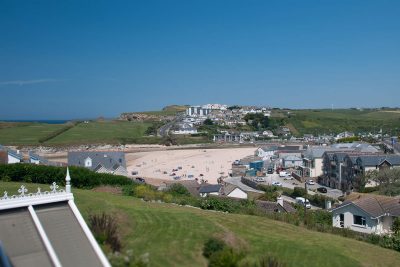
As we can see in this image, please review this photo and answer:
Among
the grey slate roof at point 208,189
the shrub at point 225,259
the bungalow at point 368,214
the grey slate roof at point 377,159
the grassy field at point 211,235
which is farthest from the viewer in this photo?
the grey slate roof at point 377,159

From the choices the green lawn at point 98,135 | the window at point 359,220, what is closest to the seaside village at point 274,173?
the window at point 359,220

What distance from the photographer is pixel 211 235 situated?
40.1 ft

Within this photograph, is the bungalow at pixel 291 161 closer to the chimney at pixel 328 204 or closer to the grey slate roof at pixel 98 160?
the grey slate roof at pixel 98 160

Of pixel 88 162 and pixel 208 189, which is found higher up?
pixel 88 162

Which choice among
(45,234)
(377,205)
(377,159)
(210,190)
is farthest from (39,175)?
(377,159)

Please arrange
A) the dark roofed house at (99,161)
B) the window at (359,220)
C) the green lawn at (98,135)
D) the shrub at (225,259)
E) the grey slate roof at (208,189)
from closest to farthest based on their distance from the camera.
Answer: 1. the shrub at (225,259)
2. the window at (359,220)
3. the grey slate roof at (208,189)
4. the dark roofed house at (99,161)
5. the green lawn at (98,135)

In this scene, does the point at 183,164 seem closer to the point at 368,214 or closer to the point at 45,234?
the point at 368,214

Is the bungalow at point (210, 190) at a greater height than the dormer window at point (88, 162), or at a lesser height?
lesser

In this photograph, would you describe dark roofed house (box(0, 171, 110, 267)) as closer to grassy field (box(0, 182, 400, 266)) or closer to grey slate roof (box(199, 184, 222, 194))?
grassy field (box(0, 182, 400, 266))

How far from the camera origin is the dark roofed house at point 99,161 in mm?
46631

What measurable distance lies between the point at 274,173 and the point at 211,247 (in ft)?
185

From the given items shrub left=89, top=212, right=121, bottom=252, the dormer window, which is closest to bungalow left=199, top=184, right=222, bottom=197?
the dormer window

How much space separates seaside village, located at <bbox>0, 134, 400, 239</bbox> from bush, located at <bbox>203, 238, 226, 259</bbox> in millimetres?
3545

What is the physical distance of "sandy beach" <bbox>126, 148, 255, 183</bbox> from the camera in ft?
205
